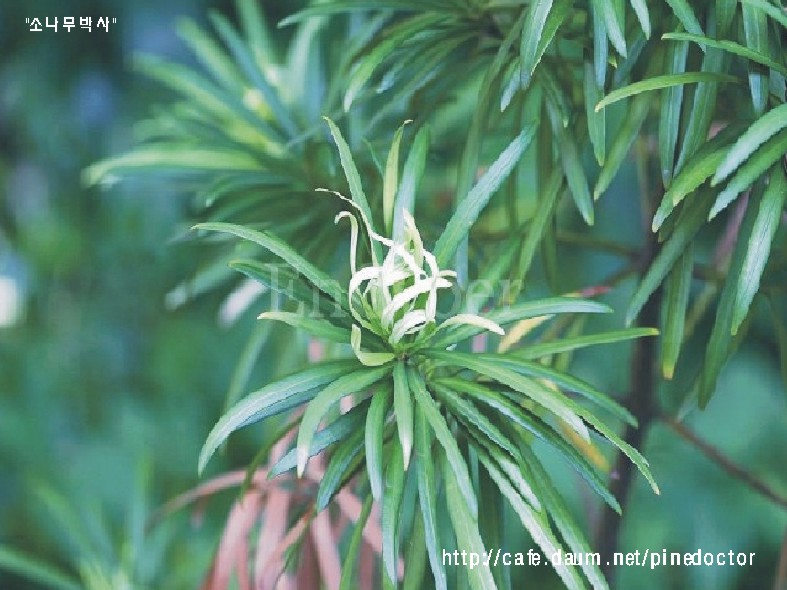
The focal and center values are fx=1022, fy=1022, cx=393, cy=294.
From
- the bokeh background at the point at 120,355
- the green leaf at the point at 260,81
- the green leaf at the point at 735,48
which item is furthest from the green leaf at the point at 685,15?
the bokeh background at the point at 120,355

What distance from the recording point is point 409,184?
0.56 metres

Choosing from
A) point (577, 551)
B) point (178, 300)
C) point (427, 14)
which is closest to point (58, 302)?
point (178, 300)

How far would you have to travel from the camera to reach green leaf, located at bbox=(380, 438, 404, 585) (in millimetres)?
477

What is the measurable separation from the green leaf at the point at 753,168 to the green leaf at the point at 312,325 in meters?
0.19

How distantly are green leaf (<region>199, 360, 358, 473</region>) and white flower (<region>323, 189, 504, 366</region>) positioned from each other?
20 mm

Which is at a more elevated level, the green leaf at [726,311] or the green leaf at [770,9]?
the green leaf at [770,9]

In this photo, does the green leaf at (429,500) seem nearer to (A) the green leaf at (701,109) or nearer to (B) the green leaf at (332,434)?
(B) the green leaf at (332,434)

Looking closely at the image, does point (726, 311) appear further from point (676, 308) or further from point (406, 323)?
point (406, 323)

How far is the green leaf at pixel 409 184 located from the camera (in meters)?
0.55

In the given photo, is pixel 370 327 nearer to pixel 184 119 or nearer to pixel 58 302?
pixel 184 119

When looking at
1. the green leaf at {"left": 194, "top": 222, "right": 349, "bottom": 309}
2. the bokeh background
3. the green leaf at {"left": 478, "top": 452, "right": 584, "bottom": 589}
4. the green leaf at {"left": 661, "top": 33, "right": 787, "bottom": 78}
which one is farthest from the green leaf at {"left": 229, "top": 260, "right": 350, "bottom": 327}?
the bokeh background

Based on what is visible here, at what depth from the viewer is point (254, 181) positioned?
0.71 m

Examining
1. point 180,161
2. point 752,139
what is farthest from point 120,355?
point 752,139

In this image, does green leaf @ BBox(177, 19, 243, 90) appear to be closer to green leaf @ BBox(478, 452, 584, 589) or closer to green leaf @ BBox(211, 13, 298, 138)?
green leaf @ BBox(211, 13, 298, 138)
